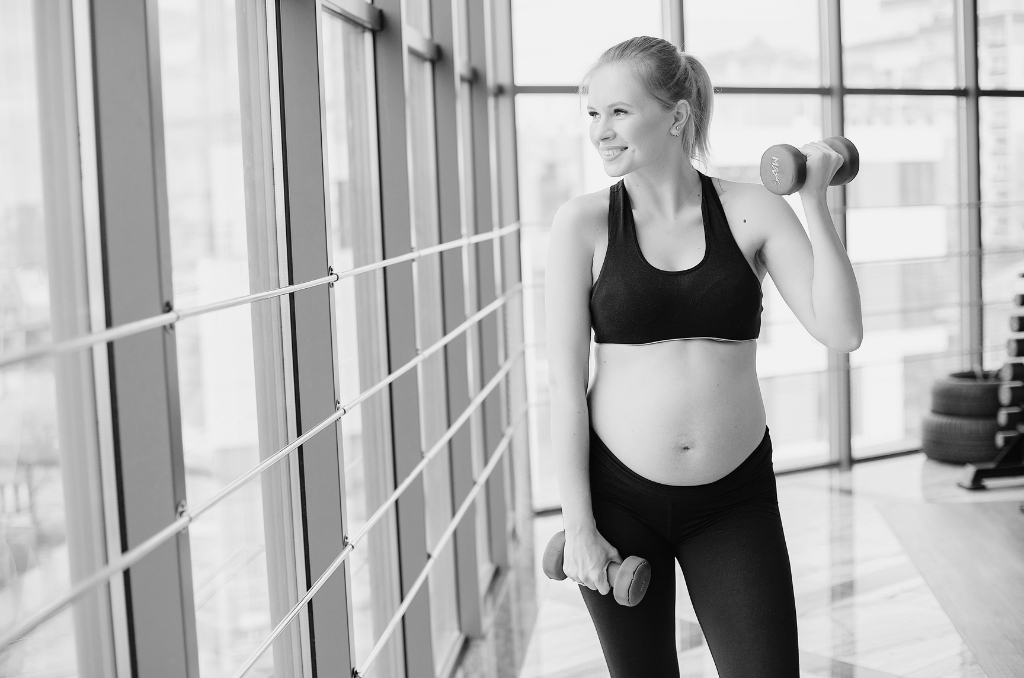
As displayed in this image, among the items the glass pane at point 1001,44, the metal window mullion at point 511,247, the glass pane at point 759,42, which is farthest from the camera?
the glass pane at point 1001,44

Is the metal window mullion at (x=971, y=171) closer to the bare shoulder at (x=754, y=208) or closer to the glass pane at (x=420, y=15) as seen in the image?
the glass pane at (x=420, y=15)

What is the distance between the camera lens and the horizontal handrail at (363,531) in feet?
4.19

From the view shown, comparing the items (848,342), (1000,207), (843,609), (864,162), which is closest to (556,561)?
(848,342)

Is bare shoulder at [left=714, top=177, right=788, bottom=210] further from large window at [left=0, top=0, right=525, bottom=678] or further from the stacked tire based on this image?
the stacked tire

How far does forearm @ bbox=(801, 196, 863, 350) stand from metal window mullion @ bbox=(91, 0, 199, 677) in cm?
83

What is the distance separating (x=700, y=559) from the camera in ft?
4.59

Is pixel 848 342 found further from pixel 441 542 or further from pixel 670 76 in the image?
pixel 441 542

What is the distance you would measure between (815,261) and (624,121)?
331mm

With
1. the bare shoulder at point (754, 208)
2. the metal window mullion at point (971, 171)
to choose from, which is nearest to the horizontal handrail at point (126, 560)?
the bare shoulder at point (754, 208)

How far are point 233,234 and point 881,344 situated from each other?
3976 millimetres

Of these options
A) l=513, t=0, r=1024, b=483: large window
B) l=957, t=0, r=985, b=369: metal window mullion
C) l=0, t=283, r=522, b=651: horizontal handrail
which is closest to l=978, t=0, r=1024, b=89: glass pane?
l=513, t=0, r=1024, b=483: large window

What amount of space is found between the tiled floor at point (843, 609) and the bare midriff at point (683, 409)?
52.8 inches

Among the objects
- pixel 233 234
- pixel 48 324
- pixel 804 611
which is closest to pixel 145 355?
pixel 48 324

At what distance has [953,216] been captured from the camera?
4961 mm
